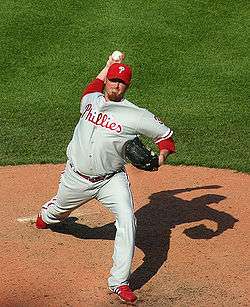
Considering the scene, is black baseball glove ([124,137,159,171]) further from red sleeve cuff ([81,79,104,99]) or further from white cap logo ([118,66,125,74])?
red sleeve cuff ([81,79,104,99])

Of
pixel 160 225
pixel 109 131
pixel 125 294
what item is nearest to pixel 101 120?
pixel 109 131

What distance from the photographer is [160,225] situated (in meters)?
8.16

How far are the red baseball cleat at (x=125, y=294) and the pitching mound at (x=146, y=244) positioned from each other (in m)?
0.08

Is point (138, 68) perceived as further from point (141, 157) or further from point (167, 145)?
point (141, 157)

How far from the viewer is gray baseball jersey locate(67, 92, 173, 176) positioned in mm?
6602

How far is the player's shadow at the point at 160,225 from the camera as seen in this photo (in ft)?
24.3

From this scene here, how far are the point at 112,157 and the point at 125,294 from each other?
1.19m

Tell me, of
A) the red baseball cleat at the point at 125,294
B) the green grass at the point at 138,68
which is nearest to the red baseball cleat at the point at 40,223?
the red baseball cleat at the point at 125,294

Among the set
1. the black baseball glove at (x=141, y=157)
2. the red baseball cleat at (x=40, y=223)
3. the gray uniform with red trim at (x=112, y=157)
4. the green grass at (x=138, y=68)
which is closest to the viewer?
the black baseball glove at (x=141, y=157)

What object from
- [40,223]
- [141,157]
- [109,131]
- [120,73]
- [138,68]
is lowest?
[40,223]

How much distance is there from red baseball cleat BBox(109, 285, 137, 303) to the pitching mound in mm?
79

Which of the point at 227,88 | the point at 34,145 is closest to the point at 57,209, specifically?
the point at 34,145

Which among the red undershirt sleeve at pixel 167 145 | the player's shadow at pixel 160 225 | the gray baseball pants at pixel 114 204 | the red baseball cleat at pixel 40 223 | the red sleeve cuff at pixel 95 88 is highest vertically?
the red sleeve cuff at pixel 95 88

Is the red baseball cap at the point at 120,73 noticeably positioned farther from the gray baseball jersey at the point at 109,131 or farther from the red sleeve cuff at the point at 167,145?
the red sleeve cuff at the point at 167,145
